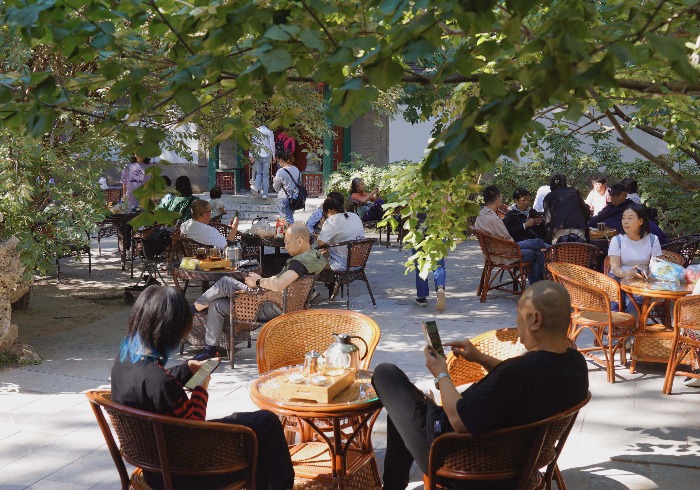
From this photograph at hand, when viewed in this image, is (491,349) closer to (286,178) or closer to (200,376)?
(200,376)

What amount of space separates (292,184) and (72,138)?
5.24 metres

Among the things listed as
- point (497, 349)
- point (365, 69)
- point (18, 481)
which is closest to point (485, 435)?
point (497, 349)

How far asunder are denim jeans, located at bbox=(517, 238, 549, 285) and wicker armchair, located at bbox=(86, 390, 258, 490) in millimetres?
7345

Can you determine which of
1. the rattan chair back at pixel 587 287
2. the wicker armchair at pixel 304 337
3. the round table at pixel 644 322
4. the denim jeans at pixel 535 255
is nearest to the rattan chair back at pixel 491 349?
the wicker armchair at pixel 304 337

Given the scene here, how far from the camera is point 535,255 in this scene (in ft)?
35.0

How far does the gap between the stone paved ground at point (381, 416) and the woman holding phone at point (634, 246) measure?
96cm

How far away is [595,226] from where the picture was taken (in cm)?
1148

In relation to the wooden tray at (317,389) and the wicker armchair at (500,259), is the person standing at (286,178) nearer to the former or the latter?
the wicker armchair at (500,259)

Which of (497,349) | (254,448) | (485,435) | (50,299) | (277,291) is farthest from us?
(50,299)

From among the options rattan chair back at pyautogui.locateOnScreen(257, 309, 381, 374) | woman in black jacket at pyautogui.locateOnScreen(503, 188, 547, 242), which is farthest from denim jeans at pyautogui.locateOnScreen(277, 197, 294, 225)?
rattan chair back at pyautogui.locateOnScreen(257, 309, 381, 374)

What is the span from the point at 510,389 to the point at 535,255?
7289 millimetres

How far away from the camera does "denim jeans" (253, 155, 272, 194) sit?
741 inches

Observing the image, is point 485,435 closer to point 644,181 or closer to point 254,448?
point 254,448

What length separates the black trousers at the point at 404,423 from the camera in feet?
13.0
